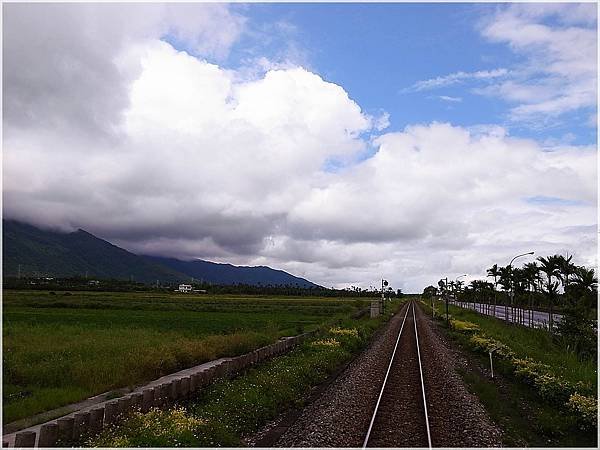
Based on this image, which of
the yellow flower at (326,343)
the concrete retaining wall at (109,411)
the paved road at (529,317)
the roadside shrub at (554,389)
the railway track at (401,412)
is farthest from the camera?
the paved road at (529,317)

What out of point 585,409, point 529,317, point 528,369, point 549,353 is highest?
point 529,317

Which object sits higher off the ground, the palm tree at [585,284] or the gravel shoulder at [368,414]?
the palm tree at [585,284]

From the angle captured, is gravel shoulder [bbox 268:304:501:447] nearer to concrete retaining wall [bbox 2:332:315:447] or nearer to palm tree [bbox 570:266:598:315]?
concrete retaining wall [bbox 2:332:315:447]

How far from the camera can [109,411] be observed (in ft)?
37.5

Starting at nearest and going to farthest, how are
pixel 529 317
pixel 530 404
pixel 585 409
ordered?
pixel 585 409, pixel 530 404, pixel 529 317

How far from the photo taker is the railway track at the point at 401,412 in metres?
11.5

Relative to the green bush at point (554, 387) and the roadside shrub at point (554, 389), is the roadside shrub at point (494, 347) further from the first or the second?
the roadside shrub at point (554, 389)

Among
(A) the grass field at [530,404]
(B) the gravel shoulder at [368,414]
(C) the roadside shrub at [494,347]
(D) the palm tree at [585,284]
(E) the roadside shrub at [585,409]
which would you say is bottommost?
(B) the gravel shoulder at [368,414]

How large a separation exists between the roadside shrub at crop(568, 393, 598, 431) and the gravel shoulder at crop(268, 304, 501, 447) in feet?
7.24

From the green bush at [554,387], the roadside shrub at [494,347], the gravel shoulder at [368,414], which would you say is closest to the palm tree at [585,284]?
the roadside shrub at [494,347]

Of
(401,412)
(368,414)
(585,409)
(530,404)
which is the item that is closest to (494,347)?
(530,404)

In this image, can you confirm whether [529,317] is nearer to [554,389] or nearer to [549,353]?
[549,353]

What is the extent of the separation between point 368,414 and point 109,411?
658 cm

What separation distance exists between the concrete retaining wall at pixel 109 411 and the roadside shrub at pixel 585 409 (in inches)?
415
